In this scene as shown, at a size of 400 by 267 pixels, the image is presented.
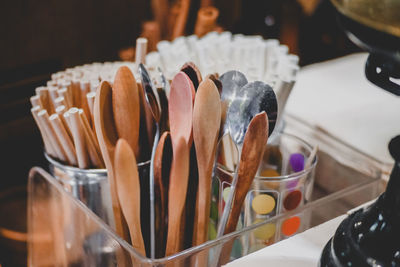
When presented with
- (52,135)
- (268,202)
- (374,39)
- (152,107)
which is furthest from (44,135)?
(374,39)

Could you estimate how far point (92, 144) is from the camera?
1.68 ft

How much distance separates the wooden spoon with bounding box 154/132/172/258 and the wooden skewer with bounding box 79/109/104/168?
89mm

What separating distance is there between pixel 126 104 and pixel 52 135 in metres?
0.10

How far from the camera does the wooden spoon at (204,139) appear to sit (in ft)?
1.41

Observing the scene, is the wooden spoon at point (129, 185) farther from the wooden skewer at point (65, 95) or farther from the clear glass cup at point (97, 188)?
the wooden skewer at point (65, 95)

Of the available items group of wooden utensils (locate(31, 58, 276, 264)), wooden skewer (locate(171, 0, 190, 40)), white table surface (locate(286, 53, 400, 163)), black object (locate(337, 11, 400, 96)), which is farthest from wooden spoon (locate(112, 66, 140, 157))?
wooden skewer (locate(171, 0, 190, 40))

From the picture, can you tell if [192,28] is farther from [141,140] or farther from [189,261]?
[189,261]

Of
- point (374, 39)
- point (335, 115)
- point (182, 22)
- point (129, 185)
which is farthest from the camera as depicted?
point (182, 22)

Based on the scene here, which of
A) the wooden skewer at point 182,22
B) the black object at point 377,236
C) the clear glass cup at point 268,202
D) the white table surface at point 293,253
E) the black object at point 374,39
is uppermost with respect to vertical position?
the black object at point 374,39

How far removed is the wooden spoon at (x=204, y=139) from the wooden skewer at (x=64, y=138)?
0.48 feet

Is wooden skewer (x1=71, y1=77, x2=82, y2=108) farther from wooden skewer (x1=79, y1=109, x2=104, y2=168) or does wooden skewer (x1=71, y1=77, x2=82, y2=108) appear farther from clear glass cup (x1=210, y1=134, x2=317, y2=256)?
clear glass cup (x1=210, y1=134, x2=317, y2=256)

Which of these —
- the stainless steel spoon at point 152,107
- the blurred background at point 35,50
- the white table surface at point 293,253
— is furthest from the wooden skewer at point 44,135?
the blurred background at point 35,50

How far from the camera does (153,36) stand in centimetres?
89

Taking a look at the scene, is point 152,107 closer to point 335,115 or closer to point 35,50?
point 335,115
